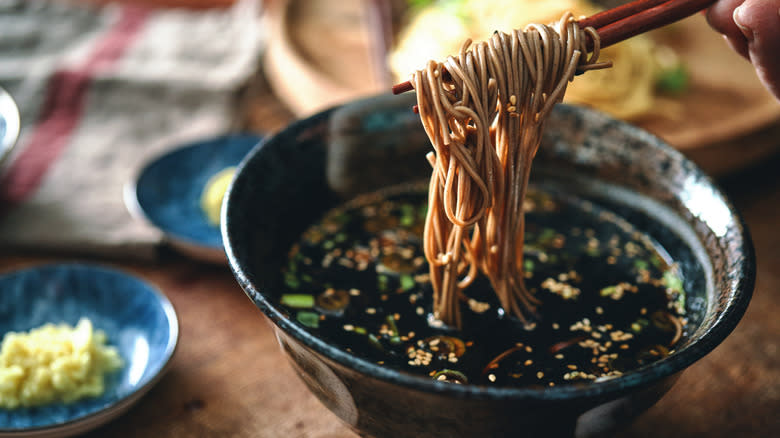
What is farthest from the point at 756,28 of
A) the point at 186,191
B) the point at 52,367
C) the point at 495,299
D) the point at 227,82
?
the point at 227,82

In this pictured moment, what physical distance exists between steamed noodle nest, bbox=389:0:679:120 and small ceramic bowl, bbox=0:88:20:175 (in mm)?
1096

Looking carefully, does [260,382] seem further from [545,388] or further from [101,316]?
[545,388]

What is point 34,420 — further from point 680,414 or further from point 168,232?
point 680,414

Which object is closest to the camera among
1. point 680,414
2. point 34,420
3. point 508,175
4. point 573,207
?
point 508,175

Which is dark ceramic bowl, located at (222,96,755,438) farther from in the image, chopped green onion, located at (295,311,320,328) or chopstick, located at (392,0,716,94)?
chopstick, located at (392,0,716,94)

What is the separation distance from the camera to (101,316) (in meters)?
1.53

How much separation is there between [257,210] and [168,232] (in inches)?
19.0

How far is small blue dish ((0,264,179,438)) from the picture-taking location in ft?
4.25

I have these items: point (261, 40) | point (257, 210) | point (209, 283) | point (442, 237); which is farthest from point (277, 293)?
point (261, 40)

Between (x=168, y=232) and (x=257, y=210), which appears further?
(x=168, y=232)

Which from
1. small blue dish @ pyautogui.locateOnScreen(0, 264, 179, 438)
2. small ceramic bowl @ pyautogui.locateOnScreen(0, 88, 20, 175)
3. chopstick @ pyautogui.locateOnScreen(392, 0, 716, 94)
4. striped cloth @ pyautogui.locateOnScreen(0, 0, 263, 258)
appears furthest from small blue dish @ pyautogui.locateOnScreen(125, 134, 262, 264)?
chopstick @ pyautogui.locateOnScreen(392, 0, 716, 94)

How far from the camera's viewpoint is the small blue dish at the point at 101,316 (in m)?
1.29

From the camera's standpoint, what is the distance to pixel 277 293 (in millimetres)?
1304

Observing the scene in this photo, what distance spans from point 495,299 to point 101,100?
68.4 inches
